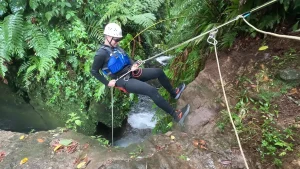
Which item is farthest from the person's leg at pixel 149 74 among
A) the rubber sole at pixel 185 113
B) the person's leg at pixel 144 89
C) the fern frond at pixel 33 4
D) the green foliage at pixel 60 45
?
the fern frond at pixel 33 4

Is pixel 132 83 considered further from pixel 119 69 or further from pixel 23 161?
pixel 23 161

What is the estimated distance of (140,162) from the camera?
10.8ft

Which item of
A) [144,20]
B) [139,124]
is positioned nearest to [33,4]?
[144,20]

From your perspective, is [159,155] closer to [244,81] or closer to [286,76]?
[244,81]

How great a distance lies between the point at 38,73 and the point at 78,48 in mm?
1160

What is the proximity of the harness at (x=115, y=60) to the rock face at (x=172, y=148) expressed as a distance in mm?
1151

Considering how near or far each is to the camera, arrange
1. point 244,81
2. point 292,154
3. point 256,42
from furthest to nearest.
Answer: point 256,42, point 244,81, point 292,154

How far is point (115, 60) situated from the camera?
4.09m

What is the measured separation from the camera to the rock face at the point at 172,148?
324cm

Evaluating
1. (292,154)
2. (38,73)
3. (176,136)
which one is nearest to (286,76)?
(292,154)

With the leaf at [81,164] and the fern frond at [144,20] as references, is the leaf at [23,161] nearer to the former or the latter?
the leaf at [81,164]

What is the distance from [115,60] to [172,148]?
1.62m

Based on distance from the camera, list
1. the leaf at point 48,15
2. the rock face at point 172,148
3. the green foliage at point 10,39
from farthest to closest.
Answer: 1. the leaf at point 48,15
2. the green foliage at point 10,39
3. the rock face at point 172,148

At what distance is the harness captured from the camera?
409 centimetres
